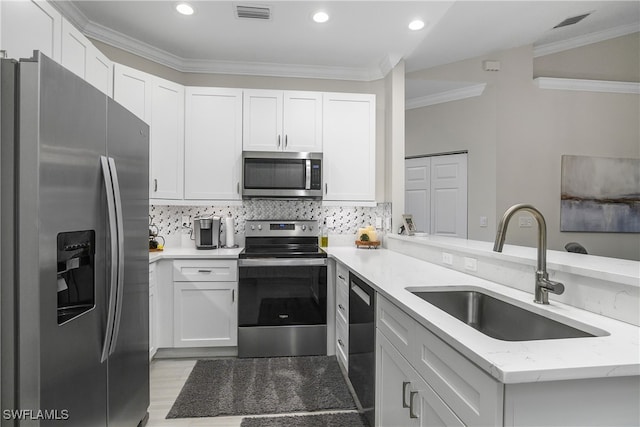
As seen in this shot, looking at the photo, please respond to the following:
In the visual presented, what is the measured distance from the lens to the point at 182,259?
2.74 m

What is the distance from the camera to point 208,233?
10.2ft

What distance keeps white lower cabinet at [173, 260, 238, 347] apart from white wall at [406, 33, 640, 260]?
9.38ft

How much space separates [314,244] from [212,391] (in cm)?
152

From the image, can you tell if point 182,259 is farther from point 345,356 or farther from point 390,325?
point 390,325

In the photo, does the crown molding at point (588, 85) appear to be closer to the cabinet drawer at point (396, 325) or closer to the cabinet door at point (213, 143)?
the cabinet door at point (213, 143)

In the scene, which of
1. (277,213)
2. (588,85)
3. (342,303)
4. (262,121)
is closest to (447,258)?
(342,303)

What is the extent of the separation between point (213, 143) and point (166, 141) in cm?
40

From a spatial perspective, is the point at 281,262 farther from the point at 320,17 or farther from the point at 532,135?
the point at 532,135

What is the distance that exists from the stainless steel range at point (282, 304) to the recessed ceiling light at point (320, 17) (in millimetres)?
1860

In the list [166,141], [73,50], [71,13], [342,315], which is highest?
[71,13]

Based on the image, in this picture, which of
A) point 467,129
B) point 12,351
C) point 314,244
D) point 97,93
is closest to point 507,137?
point 467,129

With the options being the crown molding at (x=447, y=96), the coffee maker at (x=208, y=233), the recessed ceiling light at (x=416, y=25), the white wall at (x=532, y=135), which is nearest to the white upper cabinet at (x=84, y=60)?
the coffee maker at (x=208, y=233)

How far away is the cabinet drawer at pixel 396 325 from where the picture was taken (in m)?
1.25

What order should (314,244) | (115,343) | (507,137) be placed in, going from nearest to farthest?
(115,343) < (314,244) < (507,137)
